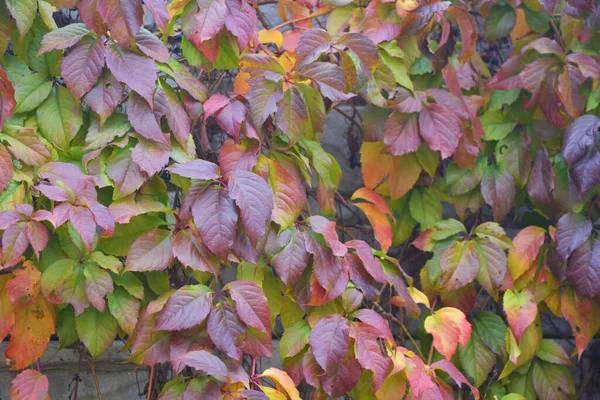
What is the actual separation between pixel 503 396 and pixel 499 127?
66 centimetres

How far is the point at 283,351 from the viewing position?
144cm

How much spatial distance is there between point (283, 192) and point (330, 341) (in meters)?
0.30

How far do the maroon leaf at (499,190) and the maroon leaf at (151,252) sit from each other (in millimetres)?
838

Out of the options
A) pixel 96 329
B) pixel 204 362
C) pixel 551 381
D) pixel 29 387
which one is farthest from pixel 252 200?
pixel 551 381

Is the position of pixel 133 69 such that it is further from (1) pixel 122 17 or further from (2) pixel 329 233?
(2) pixel 329 233

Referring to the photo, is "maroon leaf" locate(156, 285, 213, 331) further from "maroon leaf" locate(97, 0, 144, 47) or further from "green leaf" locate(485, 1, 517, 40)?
"green leaf" locate(485, 1, 517, 40)

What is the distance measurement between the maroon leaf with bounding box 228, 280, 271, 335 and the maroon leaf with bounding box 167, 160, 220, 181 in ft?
0.66

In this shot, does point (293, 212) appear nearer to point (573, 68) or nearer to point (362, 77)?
point (362, 77)

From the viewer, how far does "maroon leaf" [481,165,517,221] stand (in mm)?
1792

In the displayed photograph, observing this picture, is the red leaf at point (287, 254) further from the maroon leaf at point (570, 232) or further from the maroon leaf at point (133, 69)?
the maroon leaf at point (570, 232)

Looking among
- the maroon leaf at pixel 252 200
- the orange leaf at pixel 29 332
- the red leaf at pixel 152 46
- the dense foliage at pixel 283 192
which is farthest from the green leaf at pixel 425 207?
the orange leaf at pixel 29 332

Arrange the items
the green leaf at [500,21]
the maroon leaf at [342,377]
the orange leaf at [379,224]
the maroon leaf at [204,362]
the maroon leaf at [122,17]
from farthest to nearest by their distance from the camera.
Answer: the green leaf at [500,21] < the orange leaf at [379,224] < the maroon leaf at [342,377] < the maroon leaf at [122,17] < the maroon leaf at [204,362]

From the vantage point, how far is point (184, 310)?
1.27 meters

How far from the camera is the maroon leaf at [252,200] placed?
4.15 ft
